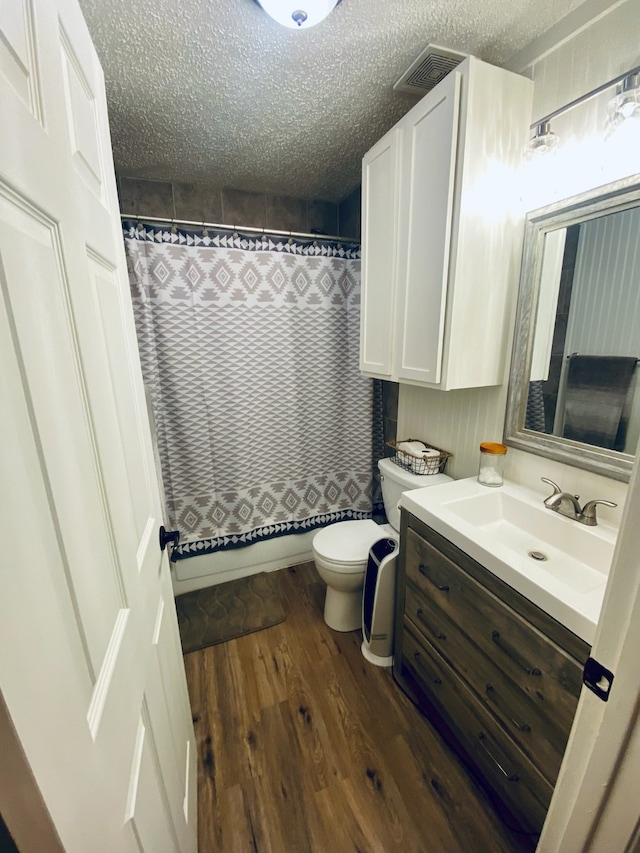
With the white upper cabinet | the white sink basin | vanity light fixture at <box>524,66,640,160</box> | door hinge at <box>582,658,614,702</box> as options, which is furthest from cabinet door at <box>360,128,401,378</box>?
door hinge at <box>582,658,614,702</box>

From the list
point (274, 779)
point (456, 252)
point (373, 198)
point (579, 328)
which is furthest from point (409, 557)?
point (373, 198)

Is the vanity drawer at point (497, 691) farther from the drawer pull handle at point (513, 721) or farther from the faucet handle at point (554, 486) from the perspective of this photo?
the faucet handle at point (554, 486)

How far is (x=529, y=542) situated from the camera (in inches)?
47.2

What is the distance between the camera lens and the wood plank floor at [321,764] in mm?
1067

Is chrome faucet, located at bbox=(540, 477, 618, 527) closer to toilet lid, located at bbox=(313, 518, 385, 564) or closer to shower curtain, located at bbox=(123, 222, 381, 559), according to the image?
toilet lid, located at bbox=(313, 518, 385, 564)

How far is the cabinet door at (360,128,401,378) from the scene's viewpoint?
1439 mm

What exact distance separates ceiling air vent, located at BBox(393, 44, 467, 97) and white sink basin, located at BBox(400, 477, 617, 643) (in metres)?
1.49

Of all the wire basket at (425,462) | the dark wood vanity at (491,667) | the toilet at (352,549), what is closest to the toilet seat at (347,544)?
the toilet at (352,549)

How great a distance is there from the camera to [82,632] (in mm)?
455

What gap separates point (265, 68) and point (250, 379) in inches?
49.7

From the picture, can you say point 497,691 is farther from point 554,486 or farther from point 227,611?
point 227,611

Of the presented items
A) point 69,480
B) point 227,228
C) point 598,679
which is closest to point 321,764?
point 598,679

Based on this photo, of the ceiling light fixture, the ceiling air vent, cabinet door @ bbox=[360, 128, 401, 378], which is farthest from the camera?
cabinet door @ bbox=[360, 128, 401, 378]

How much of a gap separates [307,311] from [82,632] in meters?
1.86
